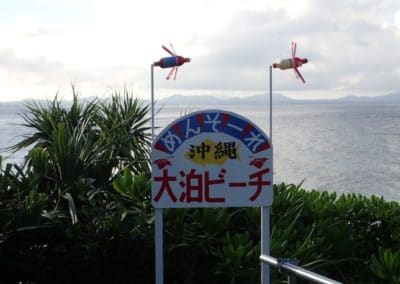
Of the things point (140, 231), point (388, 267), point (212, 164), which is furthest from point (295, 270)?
point (140, 231)

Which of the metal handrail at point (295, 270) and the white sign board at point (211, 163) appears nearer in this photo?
the metal handrail at point (295, 270)

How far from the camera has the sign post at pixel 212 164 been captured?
4250 millimetres

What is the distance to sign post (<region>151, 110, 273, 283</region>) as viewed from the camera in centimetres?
425

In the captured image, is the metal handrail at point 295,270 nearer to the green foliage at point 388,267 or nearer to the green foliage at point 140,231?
the green foliage at point 140,231

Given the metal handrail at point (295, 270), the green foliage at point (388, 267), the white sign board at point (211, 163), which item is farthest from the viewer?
the green foliage at point (388, 267)

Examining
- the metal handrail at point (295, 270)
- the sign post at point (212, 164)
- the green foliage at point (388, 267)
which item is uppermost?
the sign post at point (212, 164)

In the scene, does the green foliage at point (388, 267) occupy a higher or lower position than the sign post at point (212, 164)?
lower

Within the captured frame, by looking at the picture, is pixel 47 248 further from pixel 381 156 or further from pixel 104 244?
pixel 381 156

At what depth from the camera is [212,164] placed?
4293mm

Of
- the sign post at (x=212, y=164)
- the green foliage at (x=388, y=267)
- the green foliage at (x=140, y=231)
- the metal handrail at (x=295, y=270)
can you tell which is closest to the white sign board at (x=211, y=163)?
the sign post at (x=212, y=164)

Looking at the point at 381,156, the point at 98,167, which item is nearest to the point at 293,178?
the point at 381,156

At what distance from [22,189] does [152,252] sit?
46.1 inches

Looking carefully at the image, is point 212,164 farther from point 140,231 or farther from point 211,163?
point 140,231

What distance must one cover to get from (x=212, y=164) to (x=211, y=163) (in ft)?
0.03
